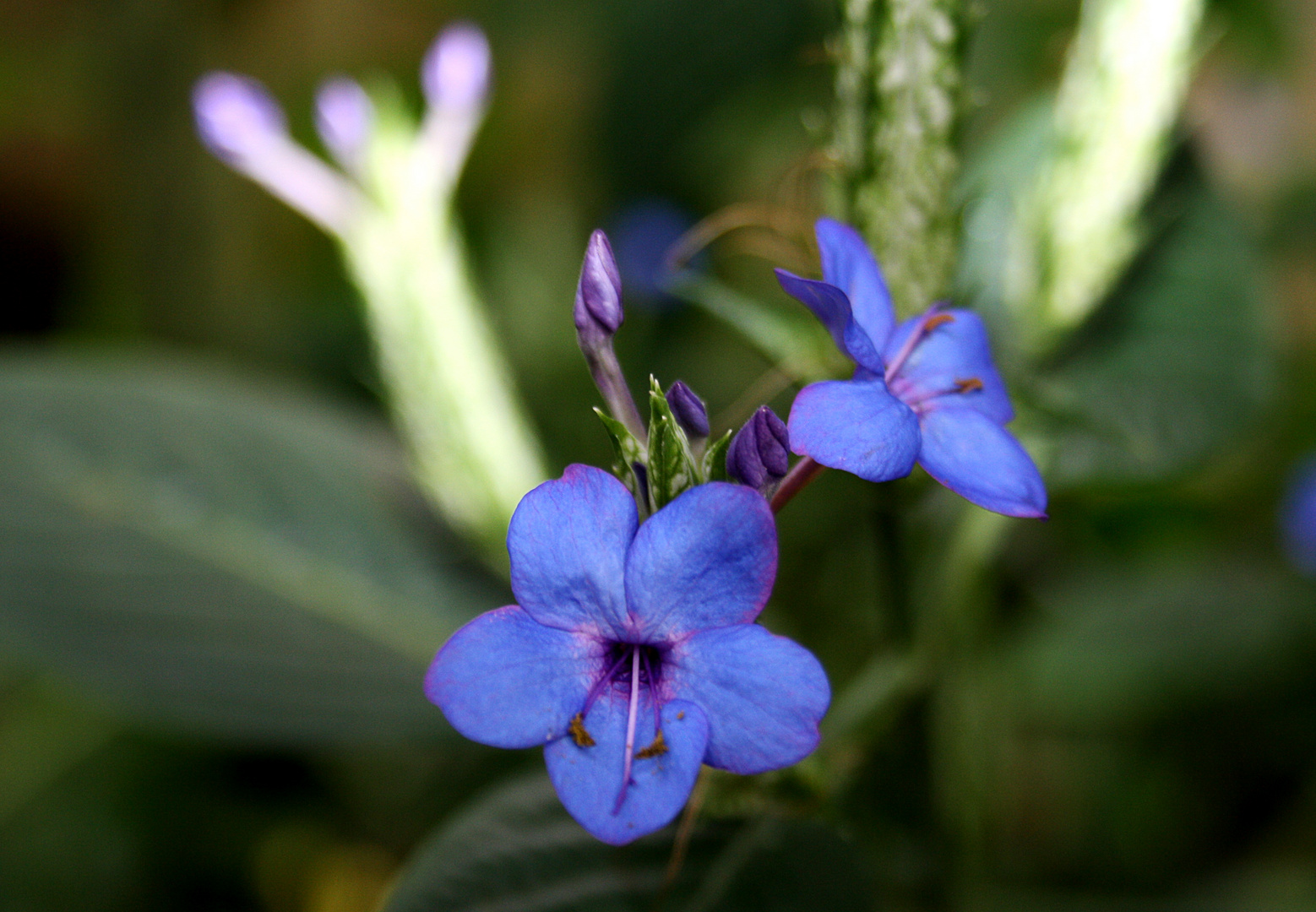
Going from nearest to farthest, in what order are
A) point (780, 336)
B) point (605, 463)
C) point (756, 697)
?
1. point (756, 697)
2. point (780, 336)
3. point (605, 463)

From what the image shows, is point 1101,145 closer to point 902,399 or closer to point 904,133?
point 904,133

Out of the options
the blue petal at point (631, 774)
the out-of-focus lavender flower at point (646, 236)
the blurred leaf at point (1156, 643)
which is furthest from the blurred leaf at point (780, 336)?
the out-of-focus lavender flower at point (646, 236)

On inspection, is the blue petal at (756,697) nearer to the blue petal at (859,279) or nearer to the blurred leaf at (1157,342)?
the blue petal at (859,279)

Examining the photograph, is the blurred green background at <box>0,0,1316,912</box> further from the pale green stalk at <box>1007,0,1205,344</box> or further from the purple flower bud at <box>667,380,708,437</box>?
the purple flower bud at <box>667,380,708,437</box>

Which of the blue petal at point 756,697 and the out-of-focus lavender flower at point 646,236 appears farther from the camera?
the out-of-focus lavender flower at point 646,236

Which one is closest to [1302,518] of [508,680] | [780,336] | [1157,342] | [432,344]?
[1157,342]

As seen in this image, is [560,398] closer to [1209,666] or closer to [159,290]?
[159,290]
